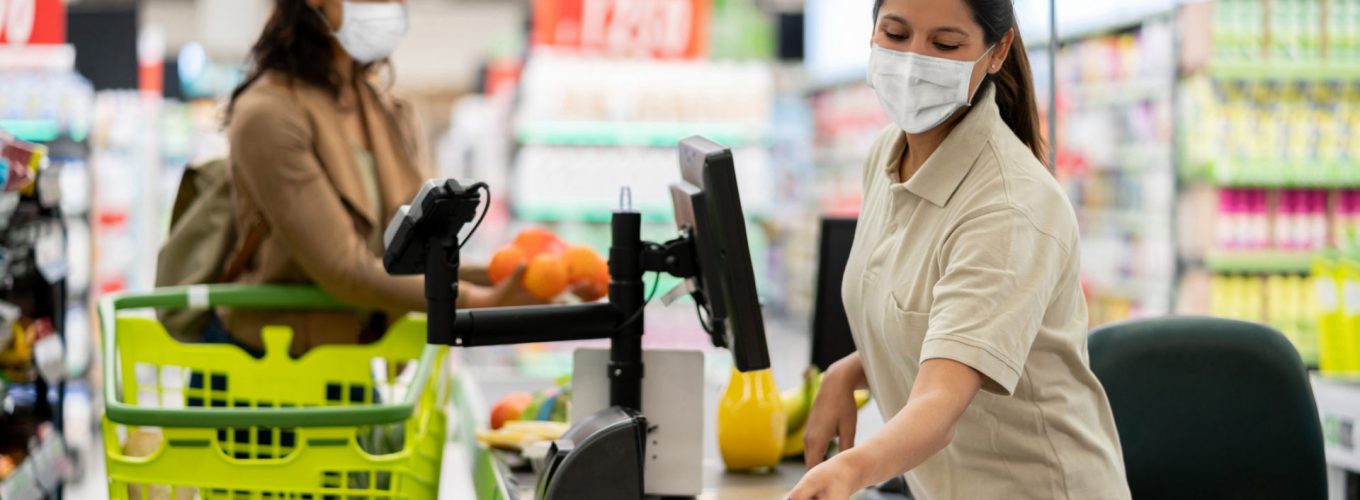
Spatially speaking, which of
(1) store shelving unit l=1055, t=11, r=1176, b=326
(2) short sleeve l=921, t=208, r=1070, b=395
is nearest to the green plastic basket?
(2) short sleeve l=921, t=208, r=1070, b=395

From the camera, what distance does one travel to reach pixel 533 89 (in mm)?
6617

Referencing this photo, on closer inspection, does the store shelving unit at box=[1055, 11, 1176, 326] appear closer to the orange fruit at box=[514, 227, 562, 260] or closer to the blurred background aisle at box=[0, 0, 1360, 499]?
the blurred background aisle at box=[0, 0, 1360, 499]

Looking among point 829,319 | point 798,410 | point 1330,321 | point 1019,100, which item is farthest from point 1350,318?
point 1019,100

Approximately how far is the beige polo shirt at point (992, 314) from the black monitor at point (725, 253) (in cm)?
20

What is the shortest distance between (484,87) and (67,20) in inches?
187

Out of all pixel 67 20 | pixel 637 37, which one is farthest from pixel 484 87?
pixel 637 37

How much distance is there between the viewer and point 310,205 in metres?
2.24

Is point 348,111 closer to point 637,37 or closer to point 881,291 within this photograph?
point 881,291

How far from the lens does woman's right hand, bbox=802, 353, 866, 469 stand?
1.86 meters

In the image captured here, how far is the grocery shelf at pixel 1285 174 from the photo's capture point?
5.35 metres

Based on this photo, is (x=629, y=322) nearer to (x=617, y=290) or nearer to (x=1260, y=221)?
(x=617, y=290)

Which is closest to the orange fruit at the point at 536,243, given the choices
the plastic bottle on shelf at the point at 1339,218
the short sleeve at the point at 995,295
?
the short sleeve at the point at 995,295

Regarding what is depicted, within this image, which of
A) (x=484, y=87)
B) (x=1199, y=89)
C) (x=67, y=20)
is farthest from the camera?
(x=484, y=87)

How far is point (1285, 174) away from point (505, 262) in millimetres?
4316
